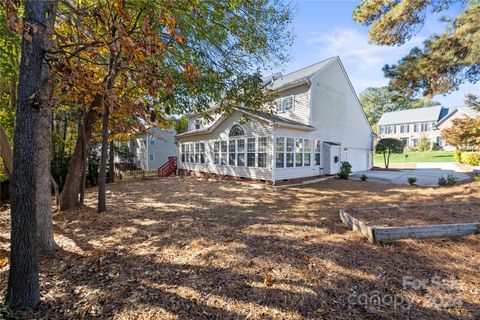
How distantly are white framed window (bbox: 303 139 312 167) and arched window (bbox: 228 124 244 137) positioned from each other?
395 cm

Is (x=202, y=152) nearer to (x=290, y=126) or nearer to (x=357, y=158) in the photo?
(x=290, y=126)

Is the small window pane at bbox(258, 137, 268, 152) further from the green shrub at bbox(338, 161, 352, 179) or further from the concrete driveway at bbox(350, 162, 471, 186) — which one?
the concrete driveway at bbox(350, 162, 471, 186)

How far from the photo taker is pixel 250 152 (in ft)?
43.9

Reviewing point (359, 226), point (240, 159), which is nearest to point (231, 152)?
point (240, 159)

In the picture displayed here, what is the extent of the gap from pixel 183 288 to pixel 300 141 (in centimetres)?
1186

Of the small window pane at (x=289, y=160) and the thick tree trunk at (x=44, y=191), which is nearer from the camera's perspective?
the thick tree trunk at (x=44, y=191)

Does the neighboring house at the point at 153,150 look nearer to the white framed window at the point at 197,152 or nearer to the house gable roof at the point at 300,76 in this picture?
the white framed window at the point at 197,152

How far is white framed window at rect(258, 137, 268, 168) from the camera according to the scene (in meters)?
12.5

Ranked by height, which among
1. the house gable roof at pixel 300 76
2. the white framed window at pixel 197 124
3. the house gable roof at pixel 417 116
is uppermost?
the house gable roof at pixel 417 116

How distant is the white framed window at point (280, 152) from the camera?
12.2 metres

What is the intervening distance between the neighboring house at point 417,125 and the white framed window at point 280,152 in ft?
121

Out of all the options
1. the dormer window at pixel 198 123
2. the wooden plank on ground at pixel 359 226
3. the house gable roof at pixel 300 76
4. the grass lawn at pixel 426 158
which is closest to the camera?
the wooden plank on ground at pixel 359 226

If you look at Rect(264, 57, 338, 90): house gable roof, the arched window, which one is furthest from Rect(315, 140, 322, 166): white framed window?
the arched window

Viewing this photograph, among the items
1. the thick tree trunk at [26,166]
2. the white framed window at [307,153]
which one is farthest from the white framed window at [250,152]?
the thick tree trunk at [26,166]
